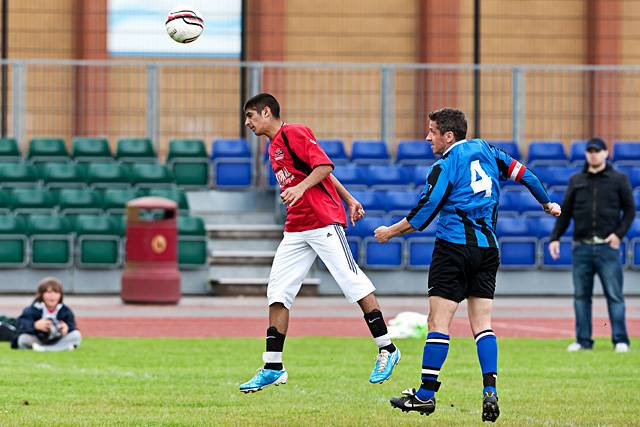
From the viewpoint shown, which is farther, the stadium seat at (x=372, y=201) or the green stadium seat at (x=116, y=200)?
the stadium seat at (x=372, y=201)

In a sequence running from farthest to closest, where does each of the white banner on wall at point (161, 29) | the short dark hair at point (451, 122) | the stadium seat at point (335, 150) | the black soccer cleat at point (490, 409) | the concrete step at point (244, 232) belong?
the white banner on wall at point (161, 29), the stadium seat at point (335, 150), the concrete step at point (244, 232), the short dark hair at point (451, 122), the black soccer cleat at point (490, 409)

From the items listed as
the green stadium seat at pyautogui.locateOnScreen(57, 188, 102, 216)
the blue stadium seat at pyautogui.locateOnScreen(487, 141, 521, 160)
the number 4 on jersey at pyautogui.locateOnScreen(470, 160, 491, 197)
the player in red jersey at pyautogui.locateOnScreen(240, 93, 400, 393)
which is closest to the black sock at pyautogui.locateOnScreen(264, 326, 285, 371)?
the player in red jersey at pyautogui.locateOnScreen(240, 93, 400, 393)

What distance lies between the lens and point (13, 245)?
23141 millimetres

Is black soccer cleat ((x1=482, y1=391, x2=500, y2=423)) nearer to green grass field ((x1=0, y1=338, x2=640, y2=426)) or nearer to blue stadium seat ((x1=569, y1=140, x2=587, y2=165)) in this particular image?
green grass field ((x1=0, y1=338, x2=640, y2=426))

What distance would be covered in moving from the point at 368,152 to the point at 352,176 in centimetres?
116

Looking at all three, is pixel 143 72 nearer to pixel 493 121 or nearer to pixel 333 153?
pixel 333 153

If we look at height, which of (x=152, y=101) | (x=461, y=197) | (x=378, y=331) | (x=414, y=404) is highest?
(x=152, y=101)

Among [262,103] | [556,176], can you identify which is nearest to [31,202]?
[556,176]

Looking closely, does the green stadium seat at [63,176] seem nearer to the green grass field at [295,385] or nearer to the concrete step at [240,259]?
the concrete step at [240,259]

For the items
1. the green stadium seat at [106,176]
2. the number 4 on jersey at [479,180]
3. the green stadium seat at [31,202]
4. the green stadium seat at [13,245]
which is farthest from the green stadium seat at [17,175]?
the number 4 on jersey at [479,180]

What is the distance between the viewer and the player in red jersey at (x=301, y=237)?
32.3ft

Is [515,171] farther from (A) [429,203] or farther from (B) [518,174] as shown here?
(A) [429,203]

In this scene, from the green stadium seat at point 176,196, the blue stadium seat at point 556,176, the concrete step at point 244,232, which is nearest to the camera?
the green stadium seat at point 176,196

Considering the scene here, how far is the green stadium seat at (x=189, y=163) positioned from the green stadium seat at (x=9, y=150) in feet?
9.38
